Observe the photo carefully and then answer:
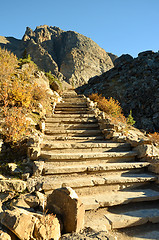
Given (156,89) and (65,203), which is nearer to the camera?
(65,203)

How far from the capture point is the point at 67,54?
48531 millimetres

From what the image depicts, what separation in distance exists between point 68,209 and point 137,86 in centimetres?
1637

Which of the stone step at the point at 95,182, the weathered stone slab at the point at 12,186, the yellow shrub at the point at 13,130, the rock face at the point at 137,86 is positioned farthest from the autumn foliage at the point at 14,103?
the rock face at the point at 137,86

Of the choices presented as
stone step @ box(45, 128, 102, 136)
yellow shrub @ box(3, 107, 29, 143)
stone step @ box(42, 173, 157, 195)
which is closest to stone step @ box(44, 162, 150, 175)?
stone step @ box(42, 173, 157, 195)

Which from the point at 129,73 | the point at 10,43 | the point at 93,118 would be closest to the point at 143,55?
the point at 129,73

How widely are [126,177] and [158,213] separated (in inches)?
37.6

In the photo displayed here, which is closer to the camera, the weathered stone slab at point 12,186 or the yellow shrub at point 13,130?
the weathered stone slab at point 12,186

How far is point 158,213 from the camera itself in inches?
113

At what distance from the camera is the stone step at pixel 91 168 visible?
11.9ft

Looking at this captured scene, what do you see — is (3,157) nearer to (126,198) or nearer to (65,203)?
(65,203)

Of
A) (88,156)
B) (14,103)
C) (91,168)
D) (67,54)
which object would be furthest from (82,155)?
(67,54)

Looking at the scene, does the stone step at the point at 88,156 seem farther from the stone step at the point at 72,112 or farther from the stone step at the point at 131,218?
the stone step at the point at 72,112

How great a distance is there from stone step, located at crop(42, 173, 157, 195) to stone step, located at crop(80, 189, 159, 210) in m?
0.13

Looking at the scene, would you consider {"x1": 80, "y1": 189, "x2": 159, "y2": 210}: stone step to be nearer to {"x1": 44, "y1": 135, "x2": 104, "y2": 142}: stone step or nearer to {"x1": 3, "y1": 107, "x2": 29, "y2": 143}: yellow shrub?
{"x1": 3, "y1": 107, "x2": 29, "y2": 143}: yellow shrub
